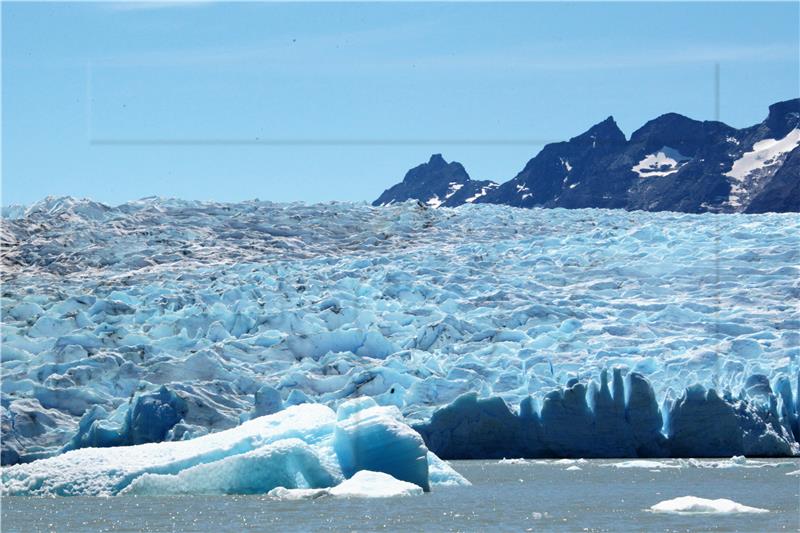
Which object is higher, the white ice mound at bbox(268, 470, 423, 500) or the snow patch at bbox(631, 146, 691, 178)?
the snow patch at bbox(631, 146, 691, 178)

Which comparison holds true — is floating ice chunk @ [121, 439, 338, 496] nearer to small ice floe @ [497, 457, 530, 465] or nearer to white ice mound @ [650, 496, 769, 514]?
white ice mound @ [650, 496, 769, 514]

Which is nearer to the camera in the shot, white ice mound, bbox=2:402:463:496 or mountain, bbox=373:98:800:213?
white ice mound, bbox=2:402:463:496

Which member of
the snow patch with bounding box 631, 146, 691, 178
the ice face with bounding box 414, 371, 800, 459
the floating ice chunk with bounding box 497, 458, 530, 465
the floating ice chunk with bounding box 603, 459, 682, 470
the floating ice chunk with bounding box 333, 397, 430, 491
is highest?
the snow patch with bounding box 631, 146, 691, 178

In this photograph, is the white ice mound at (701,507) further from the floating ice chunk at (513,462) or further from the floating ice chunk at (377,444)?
the floating ice chunk at (513,462)

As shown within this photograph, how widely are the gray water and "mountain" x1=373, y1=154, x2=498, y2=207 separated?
54736mm

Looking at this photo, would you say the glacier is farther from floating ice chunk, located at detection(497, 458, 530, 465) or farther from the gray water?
the gray water

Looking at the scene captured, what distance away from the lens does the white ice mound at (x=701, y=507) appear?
12.1 metres

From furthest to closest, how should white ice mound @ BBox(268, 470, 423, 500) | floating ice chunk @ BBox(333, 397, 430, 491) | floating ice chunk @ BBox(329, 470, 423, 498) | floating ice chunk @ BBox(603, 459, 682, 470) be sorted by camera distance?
floating ice chunk @ BBox(603, 459, 682, 470) → floating ice chunk @ BBox(333, 397, 430, 491) → floating ice chunk @ BBox(329, 470, 423, 498) → white ice mound @ BBox(268, 470, 423, 500)

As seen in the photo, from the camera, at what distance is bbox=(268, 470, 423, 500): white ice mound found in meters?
13.6

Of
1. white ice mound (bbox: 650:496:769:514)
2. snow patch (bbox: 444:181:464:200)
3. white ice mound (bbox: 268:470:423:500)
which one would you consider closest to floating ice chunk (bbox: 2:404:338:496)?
white ice mound (bbox: 268:470:423:500)

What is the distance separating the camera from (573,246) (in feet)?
97.6

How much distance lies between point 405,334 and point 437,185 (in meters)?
49.1

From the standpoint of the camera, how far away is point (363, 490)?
45.1 feet

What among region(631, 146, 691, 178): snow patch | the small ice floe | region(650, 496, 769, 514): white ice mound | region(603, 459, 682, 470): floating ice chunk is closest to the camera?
region(650, 496, 769, 514): white ice mound
